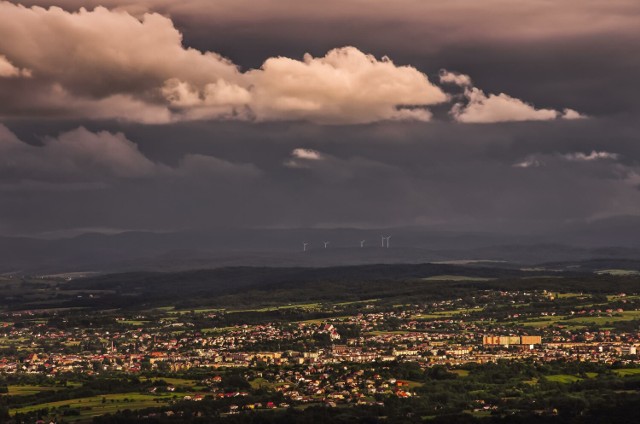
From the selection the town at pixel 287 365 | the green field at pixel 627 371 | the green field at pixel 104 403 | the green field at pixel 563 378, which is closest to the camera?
the green field at pixel 104 403

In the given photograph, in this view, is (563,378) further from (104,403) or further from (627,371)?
(104,403)

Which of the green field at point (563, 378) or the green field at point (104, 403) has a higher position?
the green field at point (563, 378)

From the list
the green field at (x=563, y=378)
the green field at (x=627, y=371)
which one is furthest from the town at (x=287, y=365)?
the green field at (x=627, y=371)

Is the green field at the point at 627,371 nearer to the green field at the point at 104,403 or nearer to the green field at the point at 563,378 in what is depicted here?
the green field at the point at 563,378

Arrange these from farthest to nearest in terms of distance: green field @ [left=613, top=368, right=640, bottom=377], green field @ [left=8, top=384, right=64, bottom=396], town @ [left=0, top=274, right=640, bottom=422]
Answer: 1. green field @ [left=613, top=368, right=640, bottom=377]
2. green field @ [left=8, top=384, right=64, bottom=396]
3. town @ [left=0, top=274, right=640, bottom=422]

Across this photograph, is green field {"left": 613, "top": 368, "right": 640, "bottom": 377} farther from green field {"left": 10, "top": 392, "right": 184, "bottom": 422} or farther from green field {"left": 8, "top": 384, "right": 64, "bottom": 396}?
green field {"left": 8, "top": 384, "right": 64, "bottom": 396}

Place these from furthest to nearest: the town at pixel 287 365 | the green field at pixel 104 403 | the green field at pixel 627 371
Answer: the green field at pixel 627 371 < the town at pixel 287 365 < the green field at pixel 104 403

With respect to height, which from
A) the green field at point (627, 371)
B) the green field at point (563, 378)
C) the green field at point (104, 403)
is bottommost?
the green field at point (104, 403)

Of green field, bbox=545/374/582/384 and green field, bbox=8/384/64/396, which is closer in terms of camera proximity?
green field, bbox=8/384/64/396

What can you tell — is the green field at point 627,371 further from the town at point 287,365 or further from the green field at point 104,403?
the green field at point 104,403

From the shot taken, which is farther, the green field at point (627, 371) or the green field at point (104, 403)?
the green field at point (627, 371)

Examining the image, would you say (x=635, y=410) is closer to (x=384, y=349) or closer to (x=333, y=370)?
(x=333, y=370)

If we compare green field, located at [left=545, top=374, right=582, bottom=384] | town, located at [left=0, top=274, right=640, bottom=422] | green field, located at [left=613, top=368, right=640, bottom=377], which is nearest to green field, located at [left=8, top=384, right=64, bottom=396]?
town, located at [left=0, top=274, right=640, bottom=422]

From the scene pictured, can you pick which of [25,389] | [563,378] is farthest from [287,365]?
[563,378]
